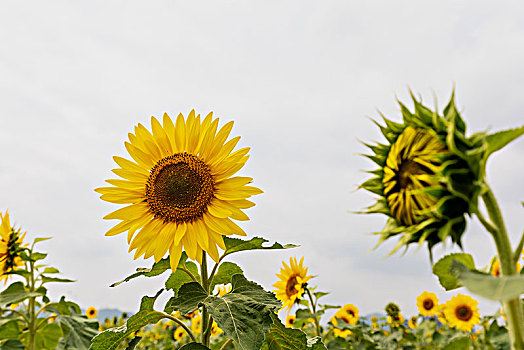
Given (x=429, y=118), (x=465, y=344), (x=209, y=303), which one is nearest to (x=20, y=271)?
(x=209, y=303)

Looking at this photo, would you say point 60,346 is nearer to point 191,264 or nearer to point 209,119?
point 191,264

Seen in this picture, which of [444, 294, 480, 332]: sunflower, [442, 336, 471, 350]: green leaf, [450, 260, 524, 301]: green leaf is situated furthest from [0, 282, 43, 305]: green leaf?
[444, 294, 480, 332]: sunflower

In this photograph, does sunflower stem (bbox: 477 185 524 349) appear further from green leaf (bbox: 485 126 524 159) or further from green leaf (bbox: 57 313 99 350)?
green leaf (bbox: 57 313 99 350)

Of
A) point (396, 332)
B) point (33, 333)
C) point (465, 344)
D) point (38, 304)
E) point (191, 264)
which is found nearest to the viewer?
point (465, 344)

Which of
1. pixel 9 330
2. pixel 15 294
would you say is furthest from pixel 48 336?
pixel 15 294

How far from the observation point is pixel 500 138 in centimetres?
95

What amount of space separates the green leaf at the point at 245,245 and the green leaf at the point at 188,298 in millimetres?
286

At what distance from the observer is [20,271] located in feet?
10.9

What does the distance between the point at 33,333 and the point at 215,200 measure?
232 centimetres

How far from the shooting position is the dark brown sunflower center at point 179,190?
Result: 1797 mm

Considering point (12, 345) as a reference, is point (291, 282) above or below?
above

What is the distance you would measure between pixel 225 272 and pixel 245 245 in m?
0.23

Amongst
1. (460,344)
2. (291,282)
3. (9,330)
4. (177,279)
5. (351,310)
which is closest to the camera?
(460,344)

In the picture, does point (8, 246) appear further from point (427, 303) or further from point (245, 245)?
point (427, 303)
